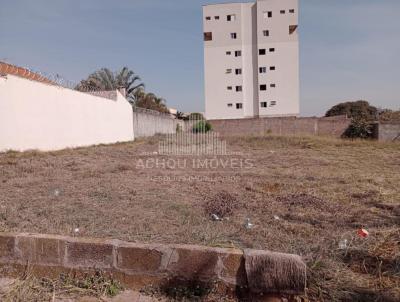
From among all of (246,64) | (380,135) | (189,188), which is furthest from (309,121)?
(189,188)

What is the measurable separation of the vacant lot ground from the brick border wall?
1.33ft

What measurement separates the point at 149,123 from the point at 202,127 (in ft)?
11.5

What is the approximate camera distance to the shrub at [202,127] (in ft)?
62.0

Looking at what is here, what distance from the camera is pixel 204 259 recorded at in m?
1.82

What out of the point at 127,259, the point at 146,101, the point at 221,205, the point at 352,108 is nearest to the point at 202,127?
the point at 146,101

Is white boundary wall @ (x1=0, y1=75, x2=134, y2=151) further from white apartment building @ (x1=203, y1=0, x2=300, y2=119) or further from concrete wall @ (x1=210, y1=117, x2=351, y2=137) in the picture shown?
white apartment building @ (x1=203, y1=0, x2=300, y2=119)

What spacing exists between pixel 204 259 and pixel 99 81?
2341cm

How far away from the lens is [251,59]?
2923cm

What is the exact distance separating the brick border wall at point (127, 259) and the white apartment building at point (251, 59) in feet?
88.2

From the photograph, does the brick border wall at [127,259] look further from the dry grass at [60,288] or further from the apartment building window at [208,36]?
the apartment building window at [208,36]

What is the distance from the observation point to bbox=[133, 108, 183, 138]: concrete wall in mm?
18109

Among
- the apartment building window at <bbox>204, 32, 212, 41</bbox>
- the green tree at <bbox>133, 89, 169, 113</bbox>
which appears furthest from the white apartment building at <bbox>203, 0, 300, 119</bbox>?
the green tree at <bbox>133, 89, 169, 113</bbox>

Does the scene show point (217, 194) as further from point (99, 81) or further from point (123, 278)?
point (99, 81)

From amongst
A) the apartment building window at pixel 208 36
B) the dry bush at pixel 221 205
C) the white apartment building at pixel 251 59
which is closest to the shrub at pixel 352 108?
the white apartment building at pixel 251 59
